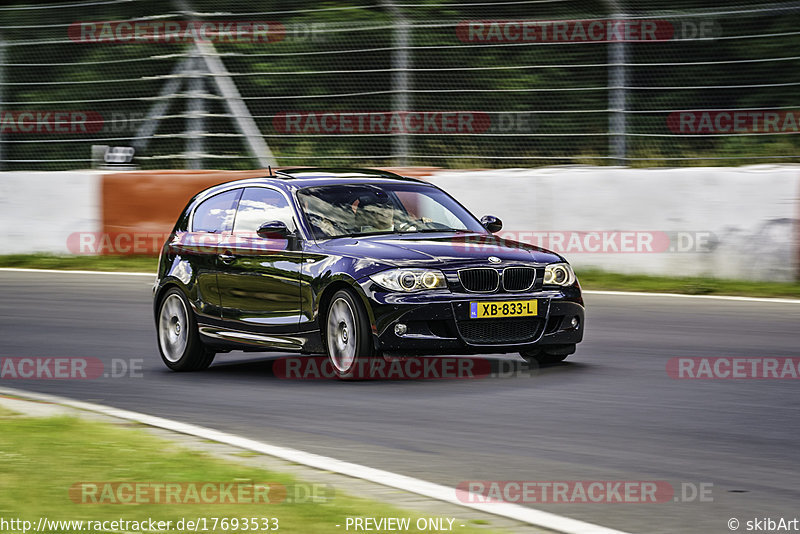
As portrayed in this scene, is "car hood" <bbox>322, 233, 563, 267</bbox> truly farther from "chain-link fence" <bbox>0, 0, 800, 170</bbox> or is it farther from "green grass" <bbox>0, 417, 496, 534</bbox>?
"chain-link fence" <bbox>0, 0, 800, 170</bbox>

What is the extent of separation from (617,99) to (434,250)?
7.87 m

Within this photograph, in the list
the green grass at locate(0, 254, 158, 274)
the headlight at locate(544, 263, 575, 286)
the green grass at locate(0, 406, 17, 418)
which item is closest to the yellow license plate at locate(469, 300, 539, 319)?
the headlight at locate(544, 263, 575, 286)

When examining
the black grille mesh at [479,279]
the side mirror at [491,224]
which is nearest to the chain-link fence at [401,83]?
→ the side mirror at [491,224]

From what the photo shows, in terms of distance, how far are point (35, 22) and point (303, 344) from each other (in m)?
13.1

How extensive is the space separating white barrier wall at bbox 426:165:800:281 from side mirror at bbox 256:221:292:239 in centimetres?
684

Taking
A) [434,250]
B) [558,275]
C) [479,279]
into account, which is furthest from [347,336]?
[558,275]

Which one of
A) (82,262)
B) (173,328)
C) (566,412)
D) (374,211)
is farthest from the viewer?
(82,262)

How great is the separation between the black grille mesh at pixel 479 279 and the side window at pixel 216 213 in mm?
2341

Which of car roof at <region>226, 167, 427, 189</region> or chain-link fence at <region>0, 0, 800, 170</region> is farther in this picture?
chain-link fence at <region>0, 0, 800, 170</region>

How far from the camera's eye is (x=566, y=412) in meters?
8.55

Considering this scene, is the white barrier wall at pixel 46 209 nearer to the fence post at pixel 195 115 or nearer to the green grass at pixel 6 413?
the fence post at pixel 195 115

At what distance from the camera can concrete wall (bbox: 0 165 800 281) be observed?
15.5m

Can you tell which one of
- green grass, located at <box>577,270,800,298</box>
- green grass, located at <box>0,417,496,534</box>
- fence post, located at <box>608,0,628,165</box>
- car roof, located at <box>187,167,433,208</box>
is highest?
fence post, located at <box>608,0,628,165</box>

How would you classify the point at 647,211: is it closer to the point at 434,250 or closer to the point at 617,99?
the point at 617,99
